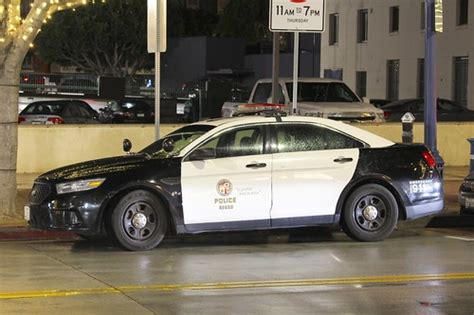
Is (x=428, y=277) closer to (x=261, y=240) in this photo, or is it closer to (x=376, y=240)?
(x=376, y=240)

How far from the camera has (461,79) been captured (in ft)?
139

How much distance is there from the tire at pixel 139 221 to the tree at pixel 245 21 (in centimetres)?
5597

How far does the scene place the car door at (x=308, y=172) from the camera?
11.0 metres

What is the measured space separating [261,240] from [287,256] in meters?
1.55

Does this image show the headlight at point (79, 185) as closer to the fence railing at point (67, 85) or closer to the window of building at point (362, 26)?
the fence railing at point (67, 85)

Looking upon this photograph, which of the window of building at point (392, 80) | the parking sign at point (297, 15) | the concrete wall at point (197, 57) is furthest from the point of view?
the concrete wall at point (197, 57)

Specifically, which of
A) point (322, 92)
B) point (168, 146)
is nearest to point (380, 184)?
point (168, 146)

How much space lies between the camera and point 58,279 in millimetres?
9047

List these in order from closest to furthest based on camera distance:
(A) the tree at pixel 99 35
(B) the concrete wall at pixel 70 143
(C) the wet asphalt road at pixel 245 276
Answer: (C) the wet asphalt road at pixel 245 276, (B) the concrete wall at pixel 70 143, (A) the tree at pixel 99 35

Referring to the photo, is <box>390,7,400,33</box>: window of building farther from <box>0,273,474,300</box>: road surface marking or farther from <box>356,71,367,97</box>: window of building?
<box>0,273,474,300</box>: road surface marking

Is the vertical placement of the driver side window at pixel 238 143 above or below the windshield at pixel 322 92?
below

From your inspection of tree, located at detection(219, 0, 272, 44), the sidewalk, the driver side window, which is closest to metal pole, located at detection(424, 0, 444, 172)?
the sidewalk

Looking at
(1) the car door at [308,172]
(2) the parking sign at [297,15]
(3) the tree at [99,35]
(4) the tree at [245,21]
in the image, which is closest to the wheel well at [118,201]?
(1) the car door at [308,172]

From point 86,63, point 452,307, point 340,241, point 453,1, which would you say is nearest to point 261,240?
point 340,241
